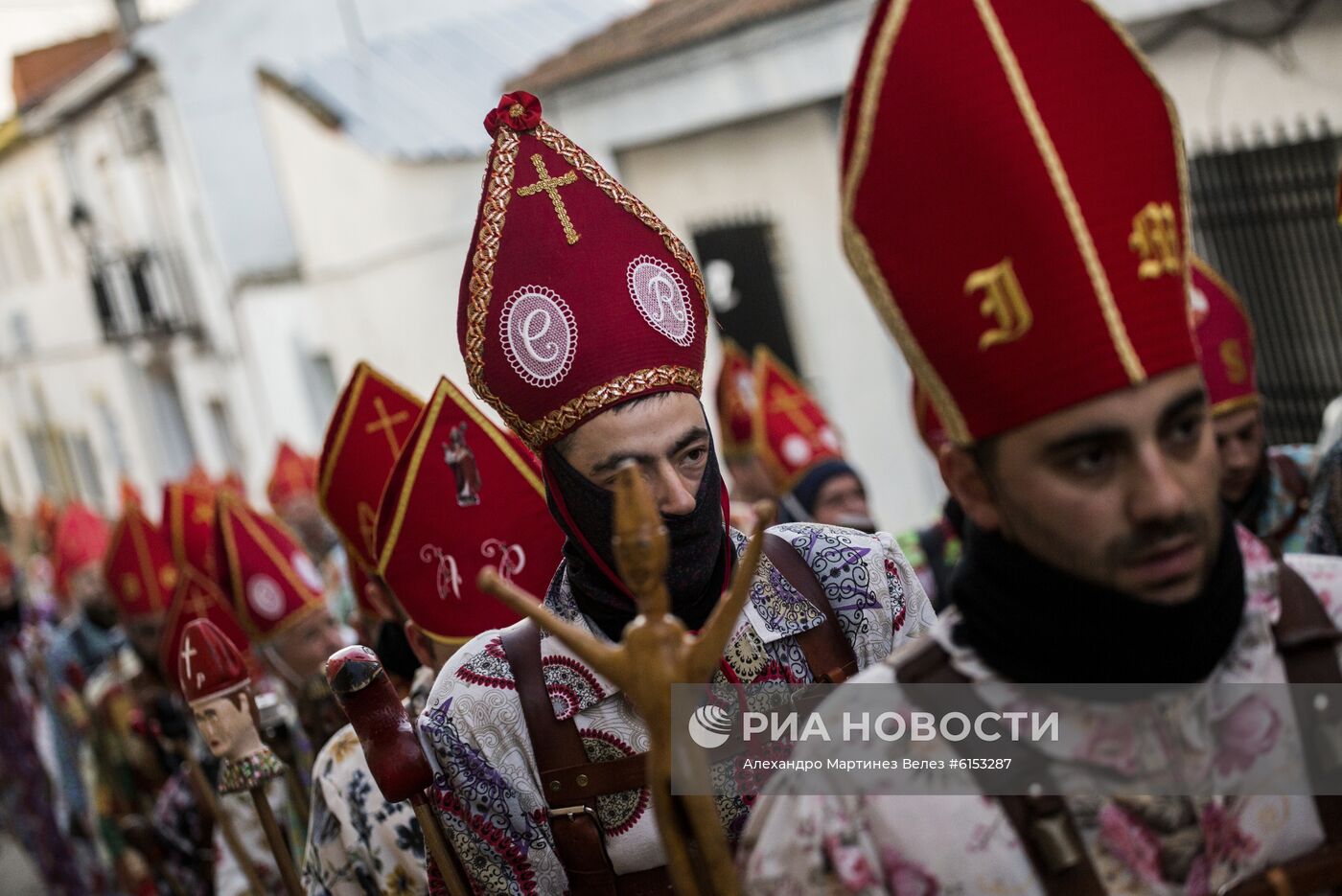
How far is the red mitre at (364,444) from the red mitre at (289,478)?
6.36 meters

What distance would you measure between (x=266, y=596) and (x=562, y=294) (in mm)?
2864

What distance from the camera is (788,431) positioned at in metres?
7.04

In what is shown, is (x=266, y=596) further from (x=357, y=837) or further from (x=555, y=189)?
(x=555, y=189)

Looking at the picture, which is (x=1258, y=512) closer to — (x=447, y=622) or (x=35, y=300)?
(x=447, y=622)

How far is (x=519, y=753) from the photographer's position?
2955 millimetres

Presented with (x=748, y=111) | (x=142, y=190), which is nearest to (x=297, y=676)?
(x=748, y=111)

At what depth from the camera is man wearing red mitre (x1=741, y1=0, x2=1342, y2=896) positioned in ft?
6.51

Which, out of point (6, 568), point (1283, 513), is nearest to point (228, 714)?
point (1283, 513)

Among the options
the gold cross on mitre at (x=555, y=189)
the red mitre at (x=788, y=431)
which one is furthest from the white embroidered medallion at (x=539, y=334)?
the red mitre at (x=788, y=431)

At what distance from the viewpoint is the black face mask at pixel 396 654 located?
14.6ft

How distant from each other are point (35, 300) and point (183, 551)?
1139 inches

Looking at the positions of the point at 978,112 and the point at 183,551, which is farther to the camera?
the point at 183,551

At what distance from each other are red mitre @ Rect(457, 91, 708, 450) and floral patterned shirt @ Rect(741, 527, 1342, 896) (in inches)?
45.8

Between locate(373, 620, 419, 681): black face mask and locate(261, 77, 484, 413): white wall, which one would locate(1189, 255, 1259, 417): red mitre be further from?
locate(261, 77, 484, 413): white wall
